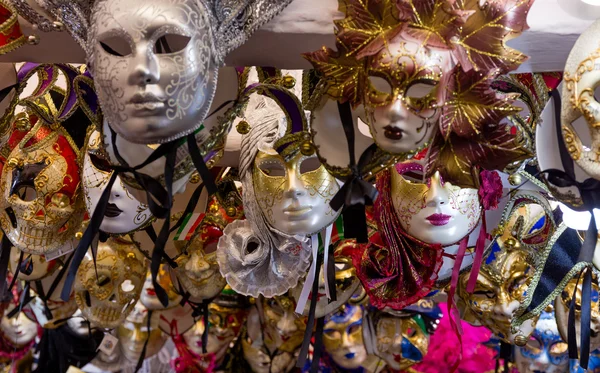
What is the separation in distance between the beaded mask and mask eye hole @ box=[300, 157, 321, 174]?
14.6 inches

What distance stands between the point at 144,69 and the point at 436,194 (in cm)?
65

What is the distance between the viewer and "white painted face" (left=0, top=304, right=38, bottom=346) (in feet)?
8.29

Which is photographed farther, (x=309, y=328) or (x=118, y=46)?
(x=309, y=328)

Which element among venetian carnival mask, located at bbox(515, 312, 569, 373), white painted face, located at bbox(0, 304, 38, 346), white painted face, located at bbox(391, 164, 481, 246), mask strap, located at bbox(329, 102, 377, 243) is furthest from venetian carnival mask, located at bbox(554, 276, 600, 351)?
white painted face, located at bbox(0, 304, 38, 346)

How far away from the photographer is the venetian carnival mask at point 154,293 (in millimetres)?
2084

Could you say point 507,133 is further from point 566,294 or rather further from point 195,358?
point 195,358

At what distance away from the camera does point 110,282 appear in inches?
76.9

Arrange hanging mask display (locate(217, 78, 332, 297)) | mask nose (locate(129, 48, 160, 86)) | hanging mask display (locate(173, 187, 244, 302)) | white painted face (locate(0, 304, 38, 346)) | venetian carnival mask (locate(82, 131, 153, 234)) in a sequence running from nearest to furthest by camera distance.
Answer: mask nose (locate(129, 48, 160, 86)) → hanging mask display (locate(217, 78, 332, 297)) → venetian carnival mask (locate(82, 131, 153, 234)) → hanging mask display (locate(173, 187, 244, 302)) → white painted face (locate(0, 304, 38, 346))

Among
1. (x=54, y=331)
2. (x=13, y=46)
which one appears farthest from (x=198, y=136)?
(x=54, y=331)

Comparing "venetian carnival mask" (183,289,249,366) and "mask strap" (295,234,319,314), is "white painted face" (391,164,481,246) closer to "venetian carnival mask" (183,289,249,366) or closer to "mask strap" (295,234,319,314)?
"mask strap" (295,234,319,314)

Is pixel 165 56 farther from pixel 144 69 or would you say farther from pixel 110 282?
pixel 110 282

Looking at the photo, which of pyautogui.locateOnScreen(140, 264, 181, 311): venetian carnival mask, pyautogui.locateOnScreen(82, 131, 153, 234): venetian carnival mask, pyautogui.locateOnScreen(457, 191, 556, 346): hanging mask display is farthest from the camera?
pyautogui.locateOnScreen(140, 264, 181, 311): venetian carnival mask

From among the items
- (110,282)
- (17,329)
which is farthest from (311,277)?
(17,329)

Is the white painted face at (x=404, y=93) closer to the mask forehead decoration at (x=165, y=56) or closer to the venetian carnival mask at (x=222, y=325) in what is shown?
the mask forehead decoration at (x=165, y=56)
